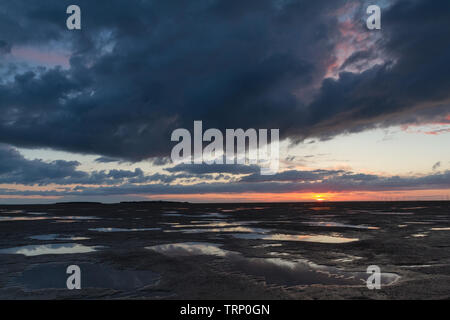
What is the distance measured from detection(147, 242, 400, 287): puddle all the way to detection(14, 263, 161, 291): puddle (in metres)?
3.65

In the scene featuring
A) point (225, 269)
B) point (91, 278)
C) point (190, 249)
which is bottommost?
point (190, 249)

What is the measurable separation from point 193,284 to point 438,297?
6991mm

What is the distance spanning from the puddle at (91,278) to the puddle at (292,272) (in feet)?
12.0

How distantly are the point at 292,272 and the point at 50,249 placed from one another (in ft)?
43.2

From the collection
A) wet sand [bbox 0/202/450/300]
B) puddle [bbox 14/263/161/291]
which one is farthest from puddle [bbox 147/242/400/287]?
puddle [bbox 14/263/161/291]

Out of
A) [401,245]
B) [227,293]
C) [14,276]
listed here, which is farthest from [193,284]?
[401,245]

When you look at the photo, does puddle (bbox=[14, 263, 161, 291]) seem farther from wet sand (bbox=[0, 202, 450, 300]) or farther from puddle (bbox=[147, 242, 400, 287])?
puddle (bbox=[147, 242, 400, 287])

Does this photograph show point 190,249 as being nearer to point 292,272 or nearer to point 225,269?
point 225,269

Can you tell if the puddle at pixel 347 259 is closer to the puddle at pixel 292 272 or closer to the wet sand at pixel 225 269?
the wet sand at pixel 225 269

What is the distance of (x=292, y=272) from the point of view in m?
11.6

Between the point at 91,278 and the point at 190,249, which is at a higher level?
the point at 91,278

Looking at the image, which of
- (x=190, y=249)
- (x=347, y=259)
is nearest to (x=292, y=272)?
(x=347, y=259)

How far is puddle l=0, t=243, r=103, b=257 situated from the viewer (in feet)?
53.1
